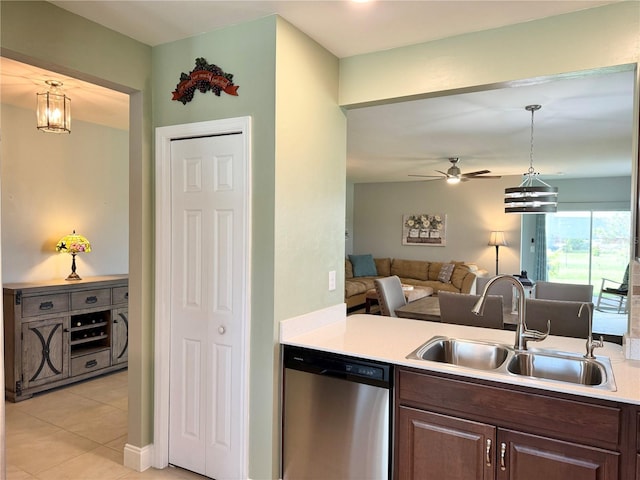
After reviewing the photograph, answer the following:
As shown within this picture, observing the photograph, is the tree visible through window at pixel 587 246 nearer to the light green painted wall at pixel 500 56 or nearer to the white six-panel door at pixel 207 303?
the light green painted wall at pixel 500 56

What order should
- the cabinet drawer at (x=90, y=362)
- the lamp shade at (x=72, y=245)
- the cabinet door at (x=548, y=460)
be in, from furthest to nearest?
the lamp shade at (x=72, y=245)
the cabinet drawer at (x=90, y=362)
the cabinet door at (x=548, y=460)

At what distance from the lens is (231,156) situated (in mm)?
2371

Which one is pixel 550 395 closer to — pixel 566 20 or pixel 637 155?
pixel 637 155

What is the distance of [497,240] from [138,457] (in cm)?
675

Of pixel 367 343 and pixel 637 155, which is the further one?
pixel 367 343

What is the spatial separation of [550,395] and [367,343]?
88cm

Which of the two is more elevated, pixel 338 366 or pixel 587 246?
pixel 587 246

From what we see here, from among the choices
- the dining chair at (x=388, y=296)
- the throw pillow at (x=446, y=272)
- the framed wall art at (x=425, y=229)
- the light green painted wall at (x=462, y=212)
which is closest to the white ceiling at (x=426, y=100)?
the light green painted wall at (x=462, y=212)

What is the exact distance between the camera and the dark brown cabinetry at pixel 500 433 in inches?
64.4

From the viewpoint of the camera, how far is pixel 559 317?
3221mm

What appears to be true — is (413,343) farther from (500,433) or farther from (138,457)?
(138,457)

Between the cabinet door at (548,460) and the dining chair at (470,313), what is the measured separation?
5.44 ft

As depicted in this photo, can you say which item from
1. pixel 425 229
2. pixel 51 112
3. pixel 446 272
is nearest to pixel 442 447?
pixel 51 112

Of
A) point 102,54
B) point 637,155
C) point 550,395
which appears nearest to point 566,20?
point 637,155
